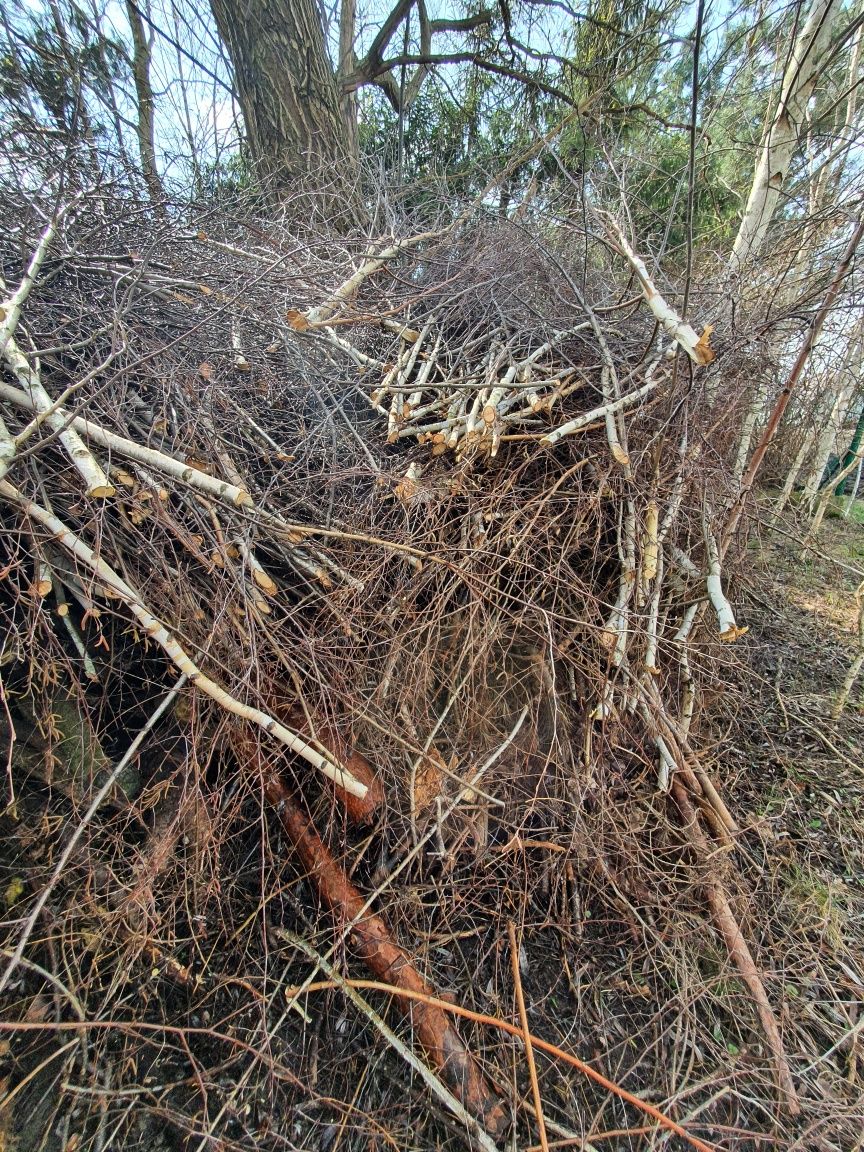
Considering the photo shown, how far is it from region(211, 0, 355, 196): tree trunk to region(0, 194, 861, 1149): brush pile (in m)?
2.71

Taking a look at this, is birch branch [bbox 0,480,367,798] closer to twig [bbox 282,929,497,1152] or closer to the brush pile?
the brush pile

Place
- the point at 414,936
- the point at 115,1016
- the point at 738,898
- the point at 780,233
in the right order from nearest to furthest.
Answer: the point at 115,1016 < the point at 414,936 < the point at 738,898 < the point at 780,233

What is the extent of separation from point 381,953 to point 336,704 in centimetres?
79

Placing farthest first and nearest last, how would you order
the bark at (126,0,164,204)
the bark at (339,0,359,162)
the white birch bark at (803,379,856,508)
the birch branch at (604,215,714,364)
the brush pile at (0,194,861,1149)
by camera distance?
the bark at (126,0,164,204), the bark at (339,0,359,162), the white birch bark at (803,379,856,508), the birch branch at (604,215,714,364), the brush pile at (0,194,861,1149)

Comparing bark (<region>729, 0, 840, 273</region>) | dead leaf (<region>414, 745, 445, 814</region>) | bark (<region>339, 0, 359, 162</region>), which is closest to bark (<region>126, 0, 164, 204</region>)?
bark (<region>339, 0, 359, 162</region>)

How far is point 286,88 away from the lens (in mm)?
4340

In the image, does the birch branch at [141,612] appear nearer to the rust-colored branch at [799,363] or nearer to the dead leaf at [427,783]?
the dead leaf at [427,783]

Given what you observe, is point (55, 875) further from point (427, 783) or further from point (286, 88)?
point (286, 88)

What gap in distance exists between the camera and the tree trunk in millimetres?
4262

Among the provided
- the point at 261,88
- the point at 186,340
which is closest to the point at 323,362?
the point at 186,340

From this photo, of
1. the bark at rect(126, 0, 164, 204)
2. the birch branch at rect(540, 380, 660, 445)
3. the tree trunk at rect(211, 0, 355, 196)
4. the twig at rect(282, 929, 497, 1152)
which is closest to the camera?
the twig at rect(282, 929, 497, 1152)

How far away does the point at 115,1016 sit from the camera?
1550 mm

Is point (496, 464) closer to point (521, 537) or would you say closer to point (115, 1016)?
point (521, 537)

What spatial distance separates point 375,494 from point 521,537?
590 millimetres
